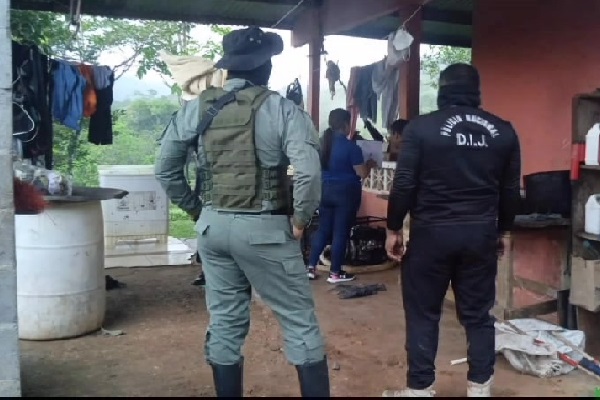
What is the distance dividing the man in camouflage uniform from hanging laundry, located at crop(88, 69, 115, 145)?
3.99m

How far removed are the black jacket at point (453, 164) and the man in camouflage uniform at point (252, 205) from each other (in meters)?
0.52

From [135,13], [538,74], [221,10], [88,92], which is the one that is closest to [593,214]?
[538,74]

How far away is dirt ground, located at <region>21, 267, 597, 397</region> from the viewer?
12.4 ft

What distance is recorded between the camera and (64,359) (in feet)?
14.1

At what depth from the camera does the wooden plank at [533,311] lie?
4777 mm

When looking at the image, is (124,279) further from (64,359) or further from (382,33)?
(382,33)

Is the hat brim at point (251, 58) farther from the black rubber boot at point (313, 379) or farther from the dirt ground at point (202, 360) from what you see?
the dirt ground at point (202, 360)

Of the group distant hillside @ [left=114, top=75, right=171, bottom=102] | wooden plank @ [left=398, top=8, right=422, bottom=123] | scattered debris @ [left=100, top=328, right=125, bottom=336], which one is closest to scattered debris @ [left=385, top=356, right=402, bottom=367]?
scattered debris @ [left=100, top=328, right=125, bottom=336]

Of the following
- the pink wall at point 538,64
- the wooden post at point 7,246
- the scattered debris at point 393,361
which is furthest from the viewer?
the pink wall at point 538,64

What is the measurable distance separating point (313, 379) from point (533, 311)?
2.45 metres

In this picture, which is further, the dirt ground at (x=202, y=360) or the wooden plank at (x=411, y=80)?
the wooden plank at (x=411, y=80)

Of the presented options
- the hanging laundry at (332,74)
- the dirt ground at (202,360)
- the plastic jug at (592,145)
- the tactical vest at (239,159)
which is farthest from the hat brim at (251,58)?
the hanging laundry at (332,74)

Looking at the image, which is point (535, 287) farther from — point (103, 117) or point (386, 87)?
point (103, 117)

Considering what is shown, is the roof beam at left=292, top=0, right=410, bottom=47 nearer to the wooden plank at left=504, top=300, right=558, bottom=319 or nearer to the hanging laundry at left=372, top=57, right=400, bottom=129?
the hanging laundry at left=372, top=57, right=400, bottom=129
